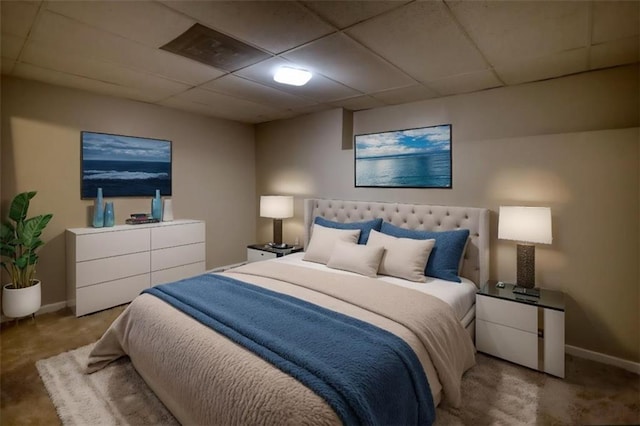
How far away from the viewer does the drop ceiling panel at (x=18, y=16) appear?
6.07 feet

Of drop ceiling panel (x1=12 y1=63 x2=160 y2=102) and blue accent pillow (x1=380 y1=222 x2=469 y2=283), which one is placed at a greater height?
drop ceiling panel (x1=12 y1=63 x2=160 y2=102)

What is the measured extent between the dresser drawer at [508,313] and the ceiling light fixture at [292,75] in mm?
2332

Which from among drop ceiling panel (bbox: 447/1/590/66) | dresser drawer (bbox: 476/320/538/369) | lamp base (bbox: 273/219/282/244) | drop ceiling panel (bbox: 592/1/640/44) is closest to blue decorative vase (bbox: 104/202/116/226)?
lamp base (bbox: 273/219/282/244)

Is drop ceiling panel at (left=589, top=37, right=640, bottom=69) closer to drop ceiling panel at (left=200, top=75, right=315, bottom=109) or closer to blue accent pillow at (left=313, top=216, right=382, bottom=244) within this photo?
blue accent pillow at (left=313, top=216, right=382, bottom=244)

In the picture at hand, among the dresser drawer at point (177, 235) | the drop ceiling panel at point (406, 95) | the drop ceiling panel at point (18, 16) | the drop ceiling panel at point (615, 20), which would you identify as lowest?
the dresser drawer at point (177, 235)

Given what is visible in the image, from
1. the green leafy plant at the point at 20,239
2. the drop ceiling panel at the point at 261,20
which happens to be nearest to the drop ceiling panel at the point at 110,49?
the drop ceiling panel at the point at 261,20

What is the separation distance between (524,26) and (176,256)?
400 cm

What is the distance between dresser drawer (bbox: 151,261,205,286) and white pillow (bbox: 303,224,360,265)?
1618 mm

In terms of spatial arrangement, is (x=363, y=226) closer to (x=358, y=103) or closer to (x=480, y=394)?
(x=358, y=103)

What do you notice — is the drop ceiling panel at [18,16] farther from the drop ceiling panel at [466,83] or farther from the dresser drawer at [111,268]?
the drop ceiling panel at [466,83]

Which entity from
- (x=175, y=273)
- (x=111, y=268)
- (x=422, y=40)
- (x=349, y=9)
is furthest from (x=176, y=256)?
(x=422, y=40)

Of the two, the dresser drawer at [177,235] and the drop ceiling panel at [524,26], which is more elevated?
the drop ceiling panel at [524,26]

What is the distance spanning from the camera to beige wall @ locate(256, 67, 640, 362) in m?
2.50

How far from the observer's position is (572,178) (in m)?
2.69
